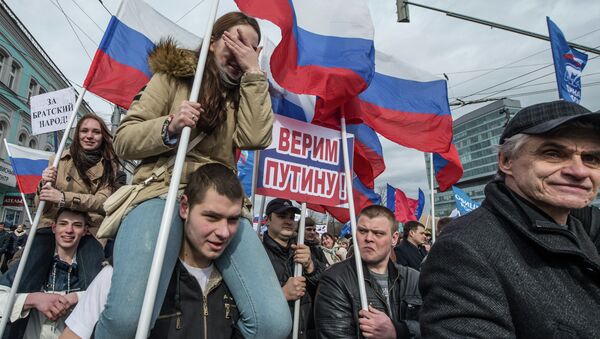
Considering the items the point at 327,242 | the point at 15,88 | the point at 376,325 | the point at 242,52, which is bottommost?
the point at 376,325

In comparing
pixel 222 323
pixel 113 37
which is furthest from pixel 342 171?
pixel 113 37

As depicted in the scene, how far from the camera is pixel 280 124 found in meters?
3.83

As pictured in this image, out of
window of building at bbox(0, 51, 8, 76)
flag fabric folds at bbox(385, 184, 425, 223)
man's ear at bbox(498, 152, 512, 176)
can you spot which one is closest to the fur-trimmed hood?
man's ear at bbox(498, 152, 512, 176)

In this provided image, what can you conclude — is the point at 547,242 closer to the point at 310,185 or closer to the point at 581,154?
the point at 581,154

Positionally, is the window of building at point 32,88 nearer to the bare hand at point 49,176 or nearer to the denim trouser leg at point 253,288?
the bare hand at point 49,176

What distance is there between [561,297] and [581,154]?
0.61 metres

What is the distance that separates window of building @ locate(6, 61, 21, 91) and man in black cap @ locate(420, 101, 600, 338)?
2668 cm

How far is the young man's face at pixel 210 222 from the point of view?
2.06 meters

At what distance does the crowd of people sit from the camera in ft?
4.53

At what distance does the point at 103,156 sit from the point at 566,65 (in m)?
7.50

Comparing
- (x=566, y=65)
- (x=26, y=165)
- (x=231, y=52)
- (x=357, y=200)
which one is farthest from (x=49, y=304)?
(x=566, y=65)

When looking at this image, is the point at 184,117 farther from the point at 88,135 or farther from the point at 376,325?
the point at 376,325

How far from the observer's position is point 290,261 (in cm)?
454

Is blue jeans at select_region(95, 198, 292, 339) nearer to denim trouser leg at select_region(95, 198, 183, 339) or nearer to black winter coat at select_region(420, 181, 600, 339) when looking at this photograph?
denim trouser leg at select_region(95, 198, 183, 339)
